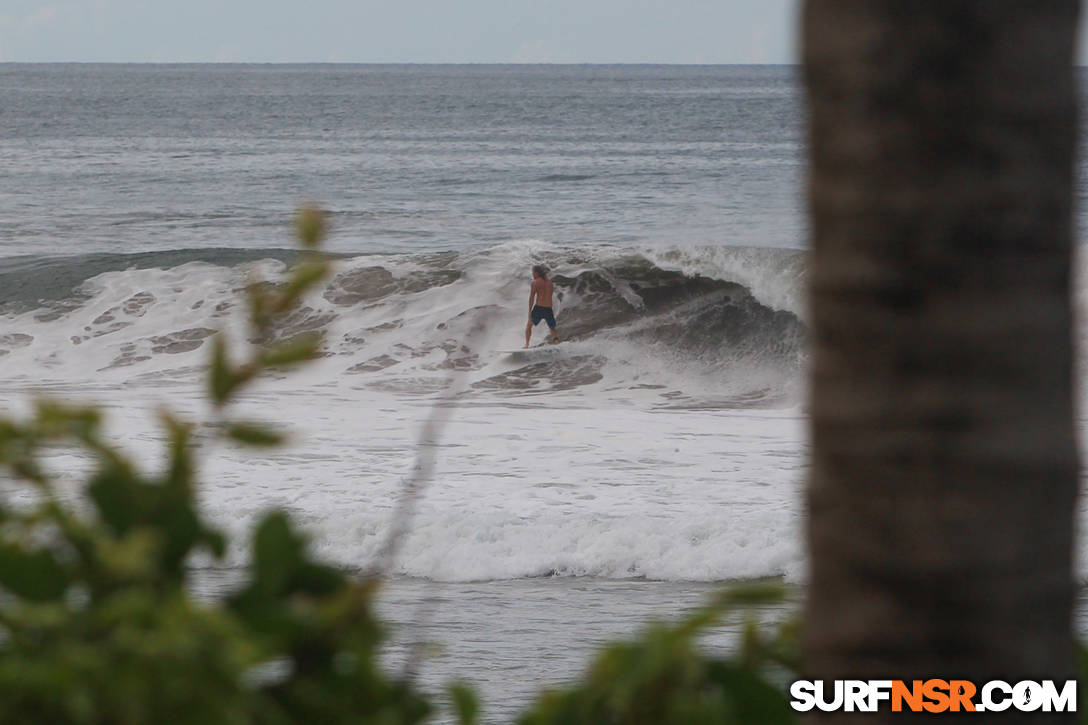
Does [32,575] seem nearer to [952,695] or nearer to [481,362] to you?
[952,695]

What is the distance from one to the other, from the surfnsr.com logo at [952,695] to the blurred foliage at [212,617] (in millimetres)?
112

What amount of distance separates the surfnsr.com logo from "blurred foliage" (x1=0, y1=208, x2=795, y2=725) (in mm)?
112

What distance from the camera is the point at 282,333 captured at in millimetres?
20328

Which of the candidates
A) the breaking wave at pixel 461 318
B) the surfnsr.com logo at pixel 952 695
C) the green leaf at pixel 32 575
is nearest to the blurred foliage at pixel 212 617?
the green leaf at pixel 32 575

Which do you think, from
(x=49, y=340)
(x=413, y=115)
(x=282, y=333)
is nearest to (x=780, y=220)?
(x=282, y=333)

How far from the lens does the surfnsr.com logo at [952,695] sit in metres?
1.14

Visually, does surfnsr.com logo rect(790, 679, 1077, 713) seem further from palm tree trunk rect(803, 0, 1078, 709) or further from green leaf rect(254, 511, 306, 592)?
green leaf rect(254, 511, 306, 592)

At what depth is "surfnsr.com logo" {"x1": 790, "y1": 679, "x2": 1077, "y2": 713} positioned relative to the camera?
1138 millimetres

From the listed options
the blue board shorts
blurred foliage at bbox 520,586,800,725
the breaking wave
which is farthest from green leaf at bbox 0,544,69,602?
the blue board shorts

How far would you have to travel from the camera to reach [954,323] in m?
1.09

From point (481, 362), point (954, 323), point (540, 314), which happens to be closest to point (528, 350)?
point (481, 362)

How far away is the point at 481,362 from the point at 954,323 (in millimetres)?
17632

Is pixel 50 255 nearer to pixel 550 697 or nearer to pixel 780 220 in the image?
pixel 780 220

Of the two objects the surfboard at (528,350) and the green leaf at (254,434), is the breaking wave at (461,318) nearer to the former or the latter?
the surfboard at (528,350)
